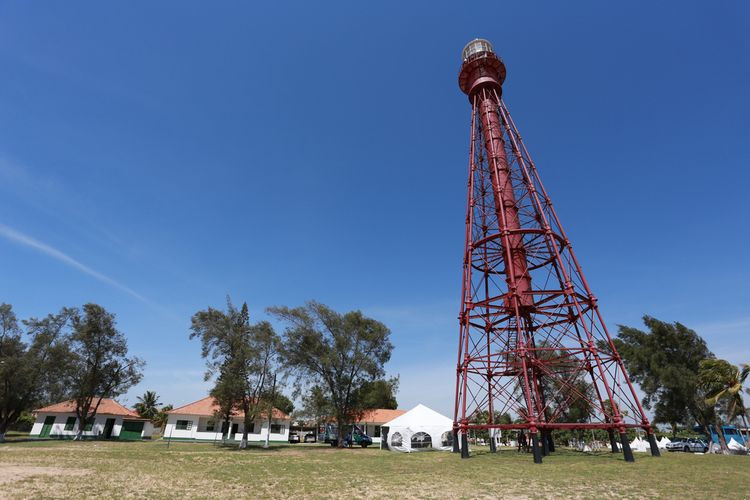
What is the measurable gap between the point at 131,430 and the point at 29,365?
15.4 m

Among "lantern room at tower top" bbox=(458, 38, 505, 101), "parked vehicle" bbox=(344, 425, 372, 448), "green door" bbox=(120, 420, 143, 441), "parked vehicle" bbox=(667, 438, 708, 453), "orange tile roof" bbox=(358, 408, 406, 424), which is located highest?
"lantern room at tower top" bbox=(458, 38, 505, 101)

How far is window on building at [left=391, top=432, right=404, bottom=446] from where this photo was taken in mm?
30197

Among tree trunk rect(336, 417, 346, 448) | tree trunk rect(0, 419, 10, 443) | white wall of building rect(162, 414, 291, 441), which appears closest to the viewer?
tree trunk rect(0, 419, 10, 443)

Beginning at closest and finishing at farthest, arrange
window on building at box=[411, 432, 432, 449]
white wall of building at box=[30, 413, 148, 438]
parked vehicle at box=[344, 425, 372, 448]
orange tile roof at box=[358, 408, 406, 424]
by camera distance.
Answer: window on building at box=[411, 432, 432, 449]
parked vehicle at box=[344, 425, 372, 448]
white wall of building at box=[30, 413, 148, 438]
orange tile roof at box=[358, 408, 406, 424]

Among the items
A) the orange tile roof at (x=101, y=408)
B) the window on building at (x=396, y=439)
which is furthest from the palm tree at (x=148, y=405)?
the window on building at (x=396, y=439)

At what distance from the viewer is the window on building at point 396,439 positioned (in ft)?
99.1

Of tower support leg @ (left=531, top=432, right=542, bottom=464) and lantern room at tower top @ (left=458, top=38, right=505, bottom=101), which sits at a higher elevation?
lantern room at tower top @ (left=458, top=38, right=505, bottom=101)

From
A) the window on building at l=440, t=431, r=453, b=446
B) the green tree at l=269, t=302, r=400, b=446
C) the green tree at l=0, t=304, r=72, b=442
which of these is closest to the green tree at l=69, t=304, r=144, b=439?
the green tree at l=0, t=304, r=72, b=442

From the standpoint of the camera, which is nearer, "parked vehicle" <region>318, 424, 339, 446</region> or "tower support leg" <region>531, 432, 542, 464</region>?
"tower support leg" <region>531, 432, 542, 464</region>

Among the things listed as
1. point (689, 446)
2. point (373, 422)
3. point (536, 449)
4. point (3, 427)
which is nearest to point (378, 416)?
point (373, 422)

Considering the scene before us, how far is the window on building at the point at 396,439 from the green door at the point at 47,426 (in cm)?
3932

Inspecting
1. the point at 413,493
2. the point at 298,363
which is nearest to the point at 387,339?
the point at 298,363

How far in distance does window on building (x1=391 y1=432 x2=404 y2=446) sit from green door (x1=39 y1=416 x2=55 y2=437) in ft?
129

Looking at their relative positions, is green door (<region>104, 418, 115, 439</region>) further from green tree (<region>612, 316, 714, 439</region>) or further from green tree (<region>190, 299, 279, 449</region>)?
green tree (<region>612, 316, 714, 439</region>)
